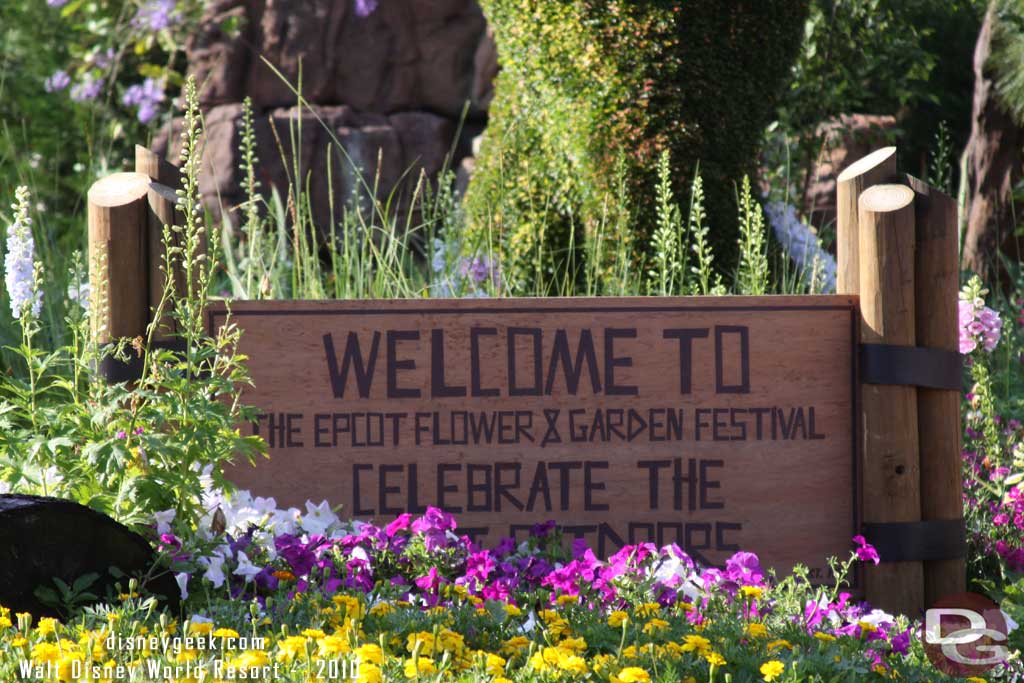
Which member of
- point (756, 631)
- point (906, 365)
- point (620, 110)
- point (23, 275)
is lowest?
point (756, 631)

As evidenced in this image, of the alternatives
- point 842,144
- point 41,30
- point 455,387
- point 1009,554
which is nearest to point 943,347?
point 1009,554

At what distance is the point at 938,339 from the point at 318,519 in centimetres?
171

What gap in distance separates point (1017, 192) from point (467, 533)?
5.44 meters

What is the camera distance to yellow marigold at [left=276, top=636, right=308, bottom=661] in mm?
1626

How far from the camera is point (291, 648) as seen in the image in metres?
1.63

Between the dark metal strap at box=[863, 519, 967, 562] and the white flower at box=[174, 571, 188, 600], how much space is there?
1.76 m

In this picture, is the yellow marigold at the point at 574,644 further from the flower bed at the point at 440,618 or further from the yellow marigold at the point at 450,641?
the yellow marigold at the point at 450,641

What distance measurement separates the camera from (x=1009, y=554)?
320 centimetres

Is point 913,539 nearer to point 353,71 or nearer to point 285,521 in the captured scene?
point 285,521

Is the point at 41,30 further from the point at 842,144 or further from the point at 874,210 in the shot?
the point at 874,210

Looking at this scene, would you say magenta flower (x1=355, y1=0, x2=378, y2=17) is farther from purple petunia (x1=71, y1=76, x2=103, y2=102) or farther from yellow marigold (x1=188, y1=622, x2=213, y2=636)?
yellow marigold (x1=188, y1=622, x2=213, y2=636)

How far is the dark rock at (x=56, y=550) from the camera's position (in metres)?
2.03

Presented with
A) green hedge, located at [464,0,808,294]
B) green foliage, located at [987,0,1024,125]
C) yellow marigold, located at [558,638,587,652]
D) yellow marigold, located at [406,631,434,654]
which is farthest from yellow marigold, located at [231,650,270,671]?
green foliage, located at [987,0,1024,125]

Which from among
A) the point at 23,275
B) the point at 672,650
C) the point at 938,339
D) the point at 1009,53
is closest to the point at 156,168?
the point at 23,275
